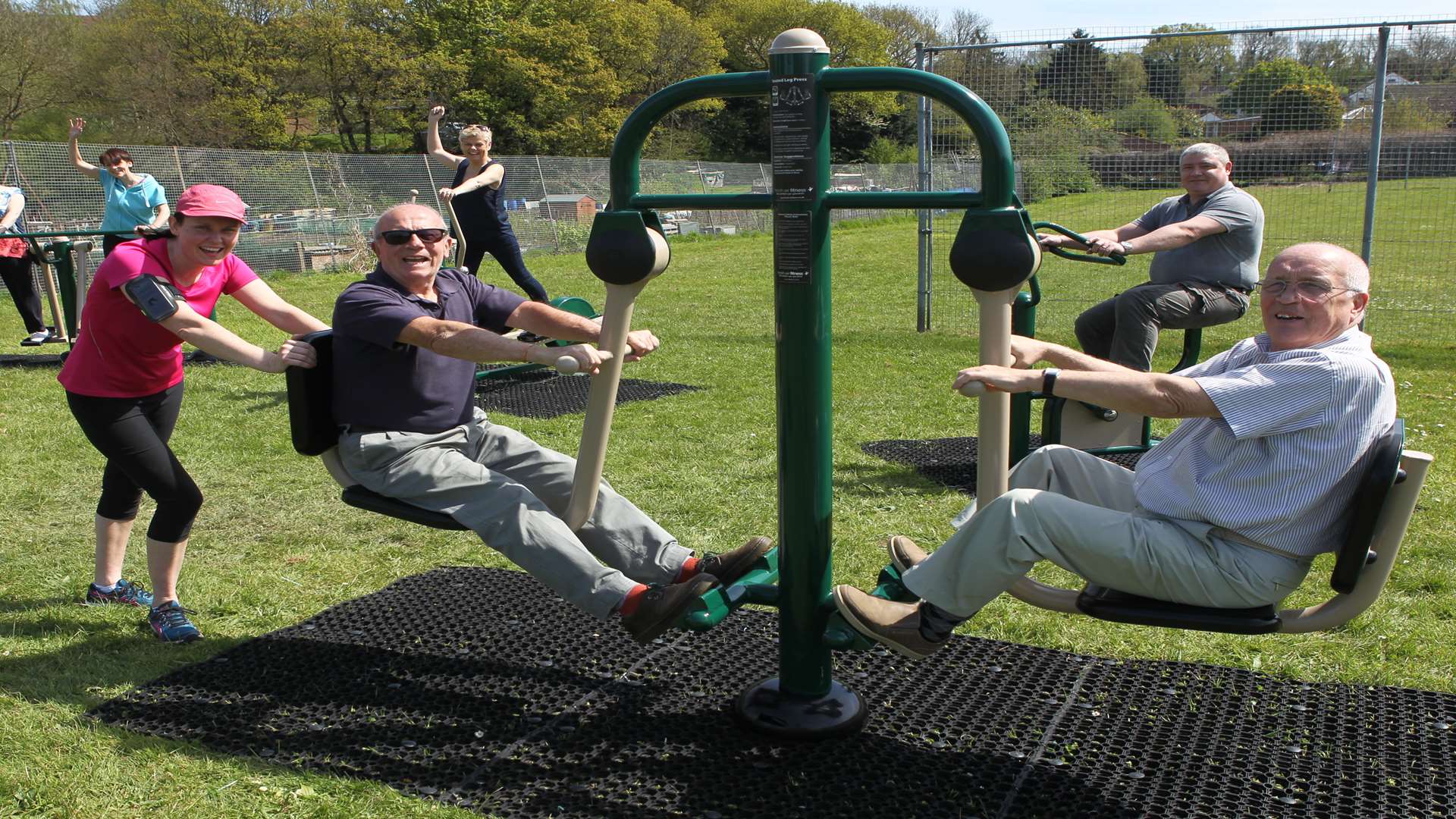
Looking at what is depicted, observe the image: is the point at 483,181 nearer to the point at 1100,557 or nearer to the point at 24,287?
the point at 24,287

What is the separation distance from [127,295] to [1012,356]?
2.57 meters

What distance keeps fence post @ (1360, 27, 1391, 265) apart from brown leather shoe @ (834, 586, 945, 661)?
Result: 709cm

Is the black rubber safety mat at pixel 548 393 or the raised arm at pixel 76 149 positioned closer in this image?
the black rubber safety mat at pixel 548 393

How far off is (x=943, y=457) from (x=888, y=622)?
323 centimetres

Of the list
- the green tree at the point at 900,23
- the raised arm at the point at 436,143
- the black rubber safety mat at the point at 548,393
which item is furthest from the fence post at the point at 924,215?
the green tree at the point at 900,23

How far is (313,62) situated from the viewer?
1548 inches

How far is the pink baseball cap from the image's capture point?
3.49 m

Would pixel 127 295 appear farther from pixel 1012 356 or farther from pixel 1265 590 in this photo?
pixel 1265 590

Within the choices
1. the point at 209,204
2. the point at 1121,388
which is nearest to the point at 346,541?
the point at 209,204

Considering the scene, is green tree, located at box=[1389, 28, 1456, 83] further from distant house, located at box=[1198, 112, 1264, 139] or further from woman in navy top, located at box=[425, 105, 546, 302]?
woman in navy top, located at box=[425, 105, 546, 302]

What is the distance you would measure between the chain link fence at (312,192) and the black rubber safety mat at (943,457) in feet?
25.1

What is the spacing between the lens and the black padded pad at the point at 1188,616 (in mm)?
2549

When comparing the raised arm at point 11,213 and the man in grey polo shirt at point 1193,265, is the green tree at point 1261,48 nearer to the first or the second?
the man in grey polo shirt at point 1193,265

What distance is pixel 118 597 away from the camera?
4047 millimetres
